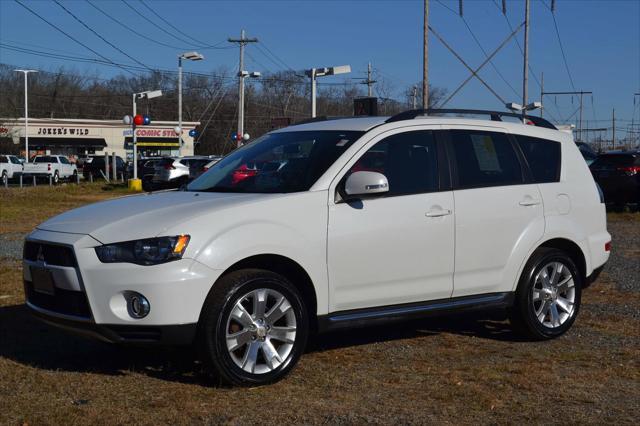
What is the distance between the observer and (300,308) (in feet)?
19.0

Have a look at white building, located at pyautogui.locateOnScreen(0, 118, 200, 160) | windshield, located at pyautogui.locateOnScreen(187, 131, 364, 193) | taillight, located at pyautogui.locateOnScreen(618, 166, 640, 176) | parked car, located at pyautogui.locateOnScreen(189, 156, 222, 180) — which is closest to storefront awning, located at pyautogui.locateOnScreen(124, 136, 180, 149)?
white building, located at pyautogui.locateOnScreen(0, 118, 200, 160)

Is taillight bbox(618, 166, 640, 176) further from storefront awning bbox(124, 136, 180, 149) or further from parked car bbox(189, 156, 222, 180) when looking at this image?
storefront awning bbox(124, 136, 180, 149)

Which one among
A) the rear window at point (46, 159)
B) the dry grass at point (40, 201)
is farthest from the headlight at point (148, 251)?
the rear window at point (46, 159)

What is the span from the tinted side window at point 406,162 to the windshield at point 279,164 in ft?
0.66

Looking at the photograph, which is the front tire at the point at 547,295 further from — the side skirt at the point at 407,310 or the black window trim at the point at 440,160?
the black window trim at the point at 440,160

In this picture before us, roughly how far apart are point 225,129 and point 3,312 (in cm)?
8677

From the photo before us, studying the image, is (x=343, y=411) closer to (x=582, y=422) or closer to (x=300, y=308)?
(x=300, y=308)

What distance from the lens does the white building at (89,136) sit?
77312 mm

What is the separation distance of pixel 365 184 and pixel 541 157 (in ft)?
7.22

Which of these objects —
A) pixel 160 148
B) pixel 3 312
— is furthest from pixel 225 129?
pixel 3 312

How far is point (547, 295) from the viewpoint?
7.20 meters

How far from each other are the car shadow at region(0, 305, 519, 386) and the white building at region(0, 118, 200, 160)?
2699 inches

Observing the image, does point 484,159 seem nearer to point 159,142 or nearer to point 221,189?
point 221,189

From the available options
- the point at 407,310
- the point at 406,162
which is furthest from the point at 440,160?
the point at 407,310
